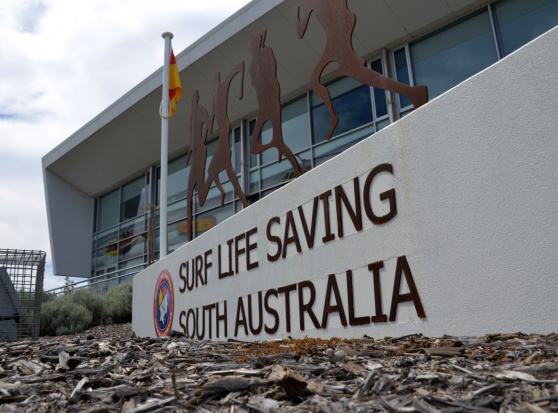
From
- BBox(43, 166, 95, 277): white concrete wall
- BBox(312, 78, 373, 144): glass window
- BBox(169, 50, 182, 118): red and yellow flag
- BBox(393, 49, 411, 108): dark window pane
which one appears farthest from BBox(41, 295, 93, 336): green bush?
BBox(393, 49, 411, 108): dark window pane

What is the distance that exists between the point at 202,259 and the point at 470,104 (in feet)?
17.9

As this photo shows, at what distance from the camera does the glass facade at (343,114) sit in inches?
467

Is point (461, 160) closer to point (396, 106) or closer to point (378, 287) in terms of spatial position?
point (378, 287)

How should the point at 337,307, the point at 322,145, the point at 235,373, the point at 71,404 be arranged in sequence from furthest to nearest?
the point at 322,145 < the point at 337,307 < the point at 235,373 < the point at 71,404

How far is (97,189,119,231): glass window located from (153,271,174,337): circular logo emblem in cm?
1468

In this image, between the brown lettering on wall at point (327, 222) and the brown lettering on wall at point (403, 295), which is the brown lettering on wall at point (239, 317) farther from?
the brown lettering on wall at point (403, 295)

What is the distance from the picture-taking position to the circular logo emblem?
9.89 metres

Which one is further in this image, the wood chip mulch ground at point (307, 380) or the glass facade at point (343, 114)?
the glass facade at point (343, 114)

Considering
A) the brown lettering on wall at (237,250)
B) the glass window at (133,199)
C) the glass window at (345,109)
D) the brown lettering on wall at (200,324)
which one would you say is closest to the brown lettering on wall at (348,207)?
the brown lettering on wall at (237,250)

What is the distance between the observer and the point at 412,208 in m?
4.76

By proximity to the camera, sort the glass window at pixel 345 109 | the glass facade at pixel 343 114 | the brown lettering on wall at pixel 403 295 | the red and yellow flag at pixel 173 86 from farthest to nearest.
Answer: the red and yellow flag at pixel 173 86 → the glass window at pixel 345 109 → the glass facade at pixel 343 114 → the brown lettering on wall at pixel 403 295

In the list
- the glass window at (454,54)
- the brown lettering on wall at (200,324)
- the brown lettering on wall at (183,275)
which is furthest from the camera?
the glass window at (454,54)

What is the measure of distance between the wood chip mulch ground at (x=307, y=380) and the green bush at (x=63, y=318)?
12453 mm

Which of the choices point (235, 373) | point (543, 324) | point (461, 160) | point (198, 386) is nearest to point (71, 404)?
point (198, 386)
